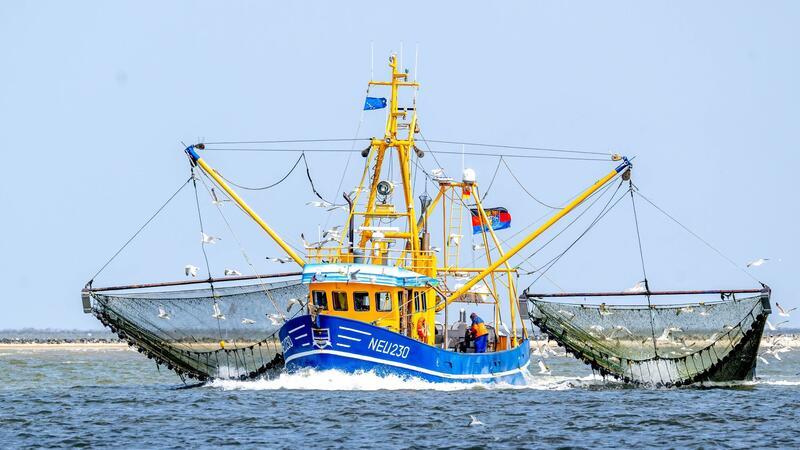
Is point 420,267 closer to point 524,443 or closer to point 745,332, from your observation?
point 745,332

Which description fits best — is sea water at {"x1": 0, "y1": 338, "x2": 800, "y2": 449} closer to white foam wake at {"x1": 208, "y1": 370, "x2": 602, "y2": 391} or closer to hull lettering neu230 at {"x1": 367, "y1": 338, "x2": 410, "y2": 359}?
white foam wake at {"x1": 208, "y1": 370, "x2": 602, "y2": 391}

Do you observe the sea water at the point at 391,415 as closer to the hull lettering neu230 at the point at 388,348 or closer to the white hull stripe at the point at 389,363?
the white hull stripe at the point at 389,363

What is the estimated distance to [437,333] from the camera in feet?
154

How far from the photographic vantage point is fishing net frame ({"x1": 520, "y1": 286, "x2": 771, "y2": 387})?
4288 cm

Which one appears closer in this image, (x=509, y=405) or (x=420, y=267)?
(x=509, y=405)

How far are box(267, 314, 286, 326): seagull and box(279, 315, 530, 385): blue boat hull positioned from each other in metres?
1.75

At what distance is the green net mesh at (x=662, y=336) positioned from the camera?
141 ft

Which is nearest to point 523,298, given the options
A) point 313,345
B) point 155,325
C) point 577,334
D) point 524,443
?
point 577,334

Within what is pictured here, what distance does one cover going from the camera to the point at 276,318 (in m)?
42.3

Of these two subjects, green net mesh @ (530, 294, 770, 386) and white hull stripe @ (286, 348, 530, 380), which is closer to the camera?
white hull stripe @ (286, 348, 530, 380)

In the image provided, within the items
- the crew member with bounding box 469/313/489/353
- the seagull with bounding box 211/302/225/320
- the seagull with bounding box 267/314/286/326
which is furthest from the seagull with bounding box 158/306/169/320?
the crew member with bounding box 469/313/489/353

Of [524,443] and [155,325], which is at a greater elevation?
[155,325]

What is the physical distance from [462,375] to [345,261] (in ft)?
15.4

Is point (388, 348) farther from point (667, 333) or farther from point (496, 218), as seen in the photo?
point (496, 218)
